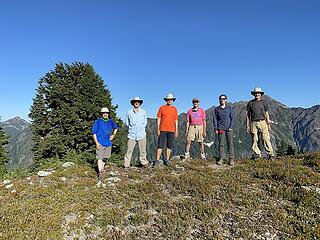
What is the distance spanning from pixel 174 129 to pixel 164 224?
6387 mm

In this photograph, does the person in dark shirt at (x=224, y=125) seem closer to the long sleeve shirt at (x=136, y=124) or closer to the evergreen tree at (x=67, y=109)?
the long sleeve shirt at (x=136, y=124)

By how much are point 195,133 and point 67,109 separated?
2241 centimetres

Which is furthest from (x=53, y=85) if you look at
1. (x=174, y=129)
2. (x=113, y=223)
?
(x=113, y=223)

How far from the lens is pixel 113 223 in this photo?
337 inches

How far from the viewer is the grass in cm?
795

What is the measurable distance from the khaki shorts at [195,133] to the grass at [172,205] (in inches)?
106

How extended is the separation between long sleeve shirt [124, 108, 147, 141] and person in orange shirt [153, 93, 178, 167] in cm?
80

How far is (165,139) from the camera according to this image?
1420 cm

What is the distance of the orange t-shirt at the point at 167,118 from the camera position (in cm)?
1414

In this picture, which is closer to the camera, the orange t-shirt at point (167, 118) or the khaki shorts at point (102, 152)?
the khaki shorts at point (102, 152)

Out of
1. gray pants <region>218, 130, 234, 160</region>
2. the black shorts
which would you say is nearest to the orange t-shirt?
the black shorts

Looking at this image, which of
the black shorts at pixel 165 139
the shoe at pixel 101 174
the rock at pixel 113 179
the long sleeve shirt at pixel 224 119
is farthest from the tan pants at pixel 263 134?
the shoe at pixel 101 174

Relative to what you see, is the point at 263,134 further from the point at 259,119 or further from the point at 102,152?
the point at 102,152

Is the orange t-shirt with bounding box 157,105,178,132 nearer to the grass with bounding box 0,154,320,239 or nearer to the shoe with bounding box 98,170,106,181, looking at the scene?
the grass with bounding box 0,154,320,239
